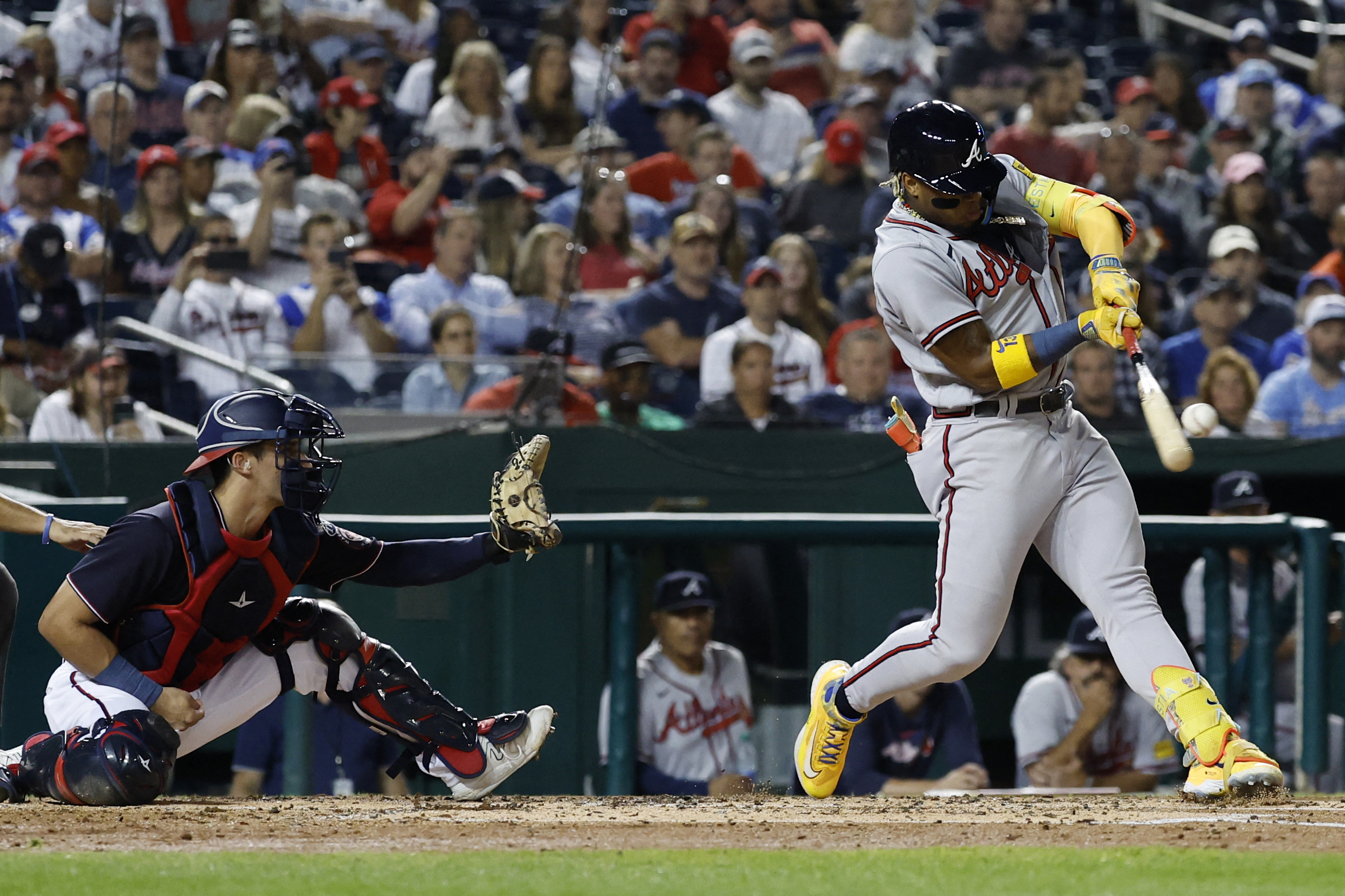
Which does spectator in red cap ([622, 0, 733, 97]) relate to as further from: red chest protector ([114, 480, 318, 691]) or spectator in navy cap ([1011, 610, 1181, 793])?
red chest protector ([114, 480, 318, 691])

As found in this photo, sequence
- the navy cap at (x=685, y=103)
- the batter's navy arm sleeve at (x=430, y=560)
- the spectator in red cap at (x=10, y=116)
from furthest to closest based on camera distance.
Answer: the navy cap at (x=685, y=103) → the spectator in red cap at (x=10, y=116) → the batter's navy arm sleeve at (x=430, y=560)

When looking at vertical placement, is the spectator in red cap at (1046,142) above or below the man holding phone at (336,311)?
above

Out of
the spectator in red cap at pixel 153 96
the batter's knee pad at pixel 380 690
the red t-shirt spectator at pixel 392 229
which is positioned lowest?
the batter's knee pad at pixel 380 690

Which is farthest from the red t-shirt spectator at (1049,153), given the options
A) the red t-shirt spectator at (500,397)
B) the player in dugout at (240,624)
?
the player in dugout at (240,624)

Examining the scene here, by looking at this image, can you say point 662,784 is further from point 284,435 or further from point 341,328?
point 341,328

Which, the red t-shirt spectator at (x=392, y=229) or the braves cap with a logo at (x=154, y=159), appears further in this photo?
the red t-shirt spectator at (x=392, y=229)

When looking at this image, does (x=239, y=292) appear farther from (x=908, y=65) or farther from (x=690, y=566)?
(x=908, y=65)

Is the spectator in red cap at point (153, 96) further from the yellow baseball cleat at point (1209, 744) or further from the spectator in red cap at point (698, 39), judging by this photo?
the yellow baseball cleat at point (1209, 744)

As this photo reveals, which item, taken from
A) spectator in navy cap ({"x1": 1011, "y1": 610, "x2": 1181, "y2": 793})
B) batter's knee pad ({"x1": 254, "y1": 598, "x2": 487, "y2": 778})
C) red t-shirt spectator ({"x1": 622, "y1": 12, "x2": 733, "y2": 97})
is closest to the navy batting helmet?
batter's knee pad ({"x1": 254, "y1": 598, "x2": 487, "y2": 778})

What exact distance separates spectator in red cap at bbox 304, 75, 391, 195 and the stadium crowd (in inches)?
0.6

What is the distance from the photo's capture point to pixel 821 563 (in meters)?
5.59

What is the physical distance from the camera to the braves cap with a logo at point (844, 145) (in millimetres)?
8164

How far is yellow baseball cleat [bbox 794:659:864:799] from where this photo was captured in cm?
427

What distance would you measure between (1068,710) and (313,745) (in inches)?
92.2
